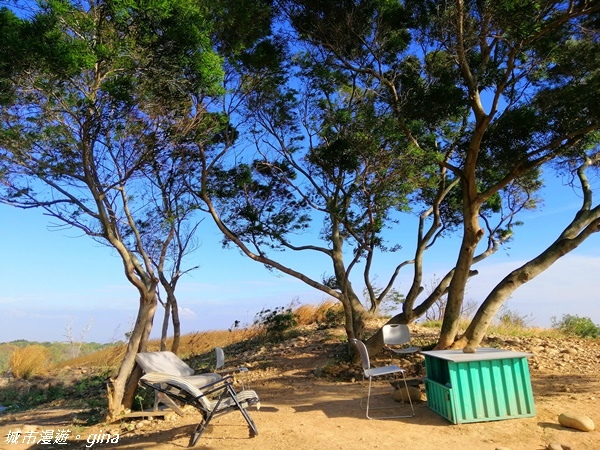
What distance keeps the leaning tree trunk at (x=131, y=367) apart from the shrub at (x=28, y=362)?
812 cm

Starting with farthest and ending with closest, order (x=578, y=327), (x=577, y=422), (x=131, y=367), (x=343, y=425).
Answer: (x=578, y=327) → (x=131, y=367) → (x=343, y=425) → (x=577, y=422)

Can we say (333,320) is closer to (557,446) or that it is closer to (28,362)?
(28,362)

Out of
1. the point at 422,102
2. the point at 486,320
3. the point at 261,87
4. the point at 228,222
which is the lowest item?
the point at 486,320

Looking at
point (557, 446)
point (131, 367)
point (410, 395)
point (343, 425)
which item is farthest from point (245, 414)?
point (131, 367)

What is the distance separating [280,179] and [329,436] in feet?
20.7

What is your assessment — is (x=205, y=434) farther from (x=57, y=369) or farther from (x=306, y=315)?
(x=57, y=369)

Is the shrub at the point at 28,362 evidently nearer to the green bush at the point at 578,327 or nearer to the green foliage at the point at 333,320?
the green foliage at the point at 333,320

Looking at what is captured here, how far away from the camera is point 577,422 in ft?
15.1

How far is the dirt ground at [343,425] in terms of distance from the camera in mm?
4570

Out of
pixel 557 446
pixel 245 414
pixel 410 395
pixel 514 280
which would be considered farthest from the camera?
pixel 514 280

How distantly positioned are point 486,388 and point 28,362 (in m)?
13.3

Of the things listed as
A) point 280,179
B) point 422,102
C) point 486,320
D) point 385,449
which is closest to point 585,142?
point 422,102

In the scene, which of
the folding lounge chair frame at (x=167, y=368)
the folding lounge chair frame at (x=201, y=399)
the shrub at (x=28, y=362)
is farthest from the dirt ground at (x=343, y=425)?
the shrub at (x=28, y=362)

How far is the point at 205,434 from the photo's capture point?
533 cm
